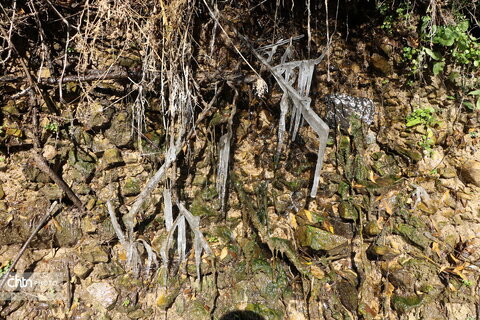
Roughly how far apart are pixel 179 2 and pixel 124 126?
3.72ft

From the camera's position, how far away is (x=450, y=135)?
2.89 m

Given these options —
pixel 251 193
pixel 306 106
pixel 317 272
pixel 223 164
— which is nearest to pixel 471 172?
pixel 317 272

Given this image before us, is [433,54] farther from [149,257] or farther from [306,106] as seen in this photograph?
[149,257]

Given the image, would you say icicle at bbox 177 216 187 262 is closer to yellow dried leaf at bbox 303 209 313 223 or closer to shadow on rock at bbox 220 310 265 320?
shadow on rock at bbox 220 310 265 320

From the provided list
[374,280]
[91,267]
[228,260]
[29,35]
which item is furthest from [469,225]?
[29,35]

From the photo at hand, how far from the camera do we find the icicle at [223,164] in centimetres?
267

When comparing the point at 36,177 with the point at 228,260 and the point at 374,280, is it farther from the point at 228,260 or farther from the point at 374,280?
the point at 374,280

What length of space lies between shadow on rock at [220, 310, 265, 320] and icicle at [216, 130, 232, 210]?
0.98m

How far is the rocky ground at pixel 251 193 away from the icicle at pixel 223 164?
0.05 m

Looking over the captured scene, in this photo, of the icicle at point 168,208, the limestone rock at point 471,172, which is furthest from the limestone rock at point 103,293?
the limestone rock at point 471,172

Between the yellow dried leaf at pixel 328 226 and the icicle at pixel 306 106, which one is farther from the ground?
the icicle at pixel 306 106

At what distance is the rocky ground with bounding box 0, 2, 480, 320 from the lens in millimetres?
2510

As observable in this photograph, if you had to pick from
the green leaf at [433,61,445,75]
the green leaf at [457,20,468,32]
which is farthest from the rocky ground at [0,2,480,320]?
the green leaf at [457,20,468,32]

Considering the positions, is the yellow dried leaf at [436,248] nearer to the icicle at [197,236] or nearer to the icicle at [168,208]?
the icicle at [197,236]
